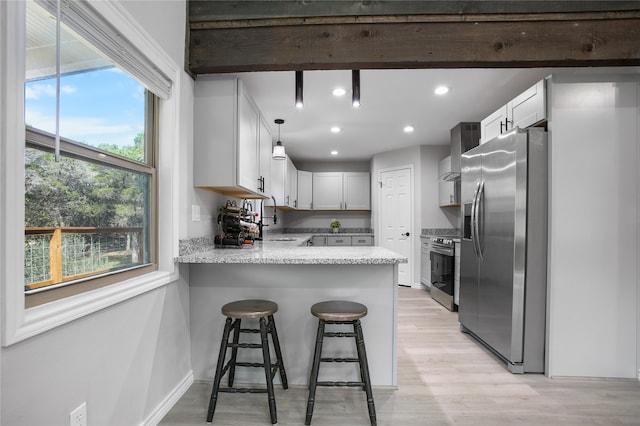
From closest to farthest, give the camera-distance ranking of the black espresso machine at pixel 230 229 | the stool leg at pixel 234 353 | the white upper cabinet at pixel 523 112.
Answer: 1. the stool leg at pixel 234 353
2. the white upper cabinet at pixel 523 112
3. the black espresso machine at pixel 230 229

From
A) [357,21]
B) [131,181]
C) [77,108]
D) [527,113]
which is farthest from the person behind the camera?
[527,113]

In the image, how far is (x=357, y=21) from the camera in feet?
6.88

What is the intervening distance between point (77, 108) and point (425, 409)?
2.36 m

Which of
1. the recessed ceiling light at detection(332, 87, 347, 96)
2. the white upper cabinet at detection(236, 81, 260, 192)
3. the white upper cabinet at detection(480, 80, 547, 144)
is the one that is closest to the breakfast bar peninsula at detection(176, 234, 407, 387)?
the white upper cabinet at detection(236, 81, 260, 192)

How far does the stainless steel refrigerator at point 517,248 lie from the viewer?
2.30 m

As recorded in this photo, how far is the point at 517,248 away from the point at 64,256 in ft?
8.79

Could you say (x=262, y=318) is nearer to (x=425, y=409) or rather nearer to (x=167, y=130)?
(x=425, y=409)

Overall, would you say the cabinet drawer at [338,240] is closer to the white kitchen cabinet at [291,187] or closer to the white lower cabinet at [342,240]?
the white lower cabinet at [342,240]

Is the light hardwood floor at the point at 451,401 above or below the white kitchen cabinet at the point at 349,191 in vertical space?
below

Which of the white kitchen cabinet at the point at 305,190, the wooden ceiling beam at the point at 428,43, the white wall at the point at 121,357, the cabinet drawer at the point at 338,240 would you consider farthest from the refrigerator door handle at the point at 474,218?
the white kitchen cabinet at the point at 305,190

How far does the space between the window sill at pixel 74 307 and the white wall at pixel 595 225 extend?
8.78 ft

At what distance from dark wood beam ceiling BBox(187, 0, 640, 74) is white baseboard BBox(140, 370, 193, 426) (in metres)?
2.11

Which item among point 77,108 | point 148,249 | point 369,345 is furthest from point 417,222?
point 77,108

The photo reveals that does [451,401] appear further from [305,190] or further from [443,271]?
[305,190]
